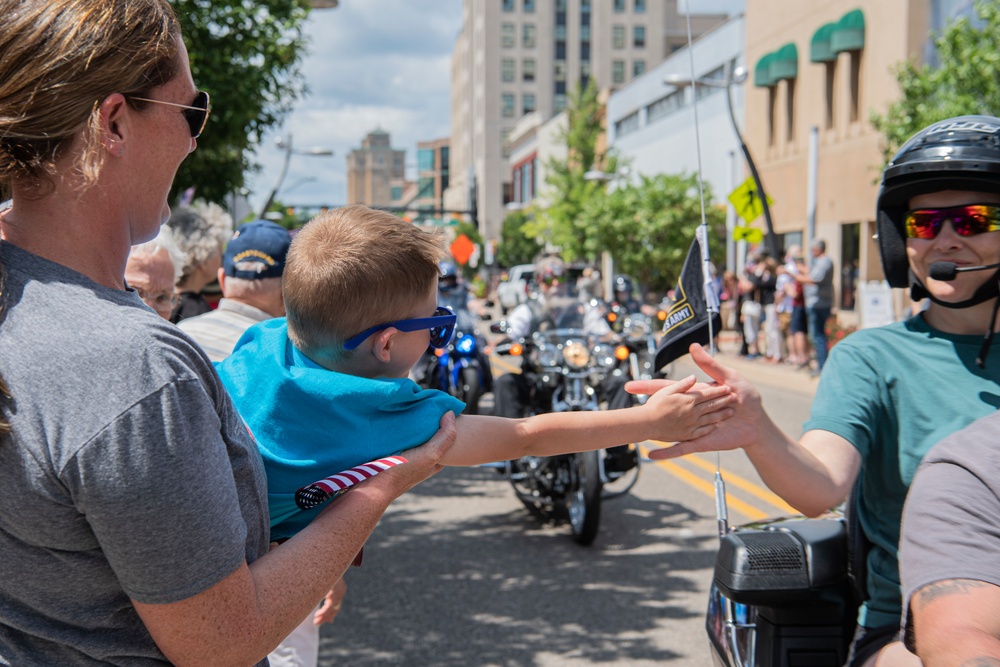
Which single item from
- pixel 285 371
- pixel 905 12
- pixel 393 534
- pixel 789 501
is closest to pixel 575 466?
pixel 393 534

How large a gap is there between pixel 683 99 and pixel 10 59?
4234 cm

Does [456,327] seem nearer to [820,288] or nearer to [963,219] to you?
[963,219]

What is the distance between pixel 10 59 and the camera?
1329 millimetres

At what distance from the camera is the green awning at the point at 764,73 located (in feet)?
108

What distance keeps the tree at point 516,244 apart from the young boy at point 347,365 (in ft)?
230

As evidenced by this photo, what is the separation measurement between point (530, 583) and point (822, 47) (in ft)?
90.1

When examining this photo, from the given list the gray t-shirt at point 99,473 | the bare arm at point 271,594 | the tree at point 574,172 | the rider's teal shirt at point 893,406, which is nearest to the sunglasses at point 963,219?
the rider's teal shirt at point 893,406

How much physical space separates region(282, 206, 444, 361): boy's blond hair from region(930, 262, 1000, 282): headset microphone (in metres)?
1.36

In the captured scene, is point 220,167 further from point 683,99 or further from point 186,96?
point 683,99

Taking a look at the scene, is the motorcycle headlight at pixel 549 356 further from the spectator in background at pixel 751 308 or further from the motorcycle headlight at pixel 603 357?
the spectator in background at pixel 751 308

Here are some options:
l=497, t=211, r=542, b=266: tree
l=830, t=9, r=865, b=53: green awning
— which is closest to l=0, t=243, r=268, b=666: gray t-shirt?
l=830, t=9, r=865, b=53: green awning

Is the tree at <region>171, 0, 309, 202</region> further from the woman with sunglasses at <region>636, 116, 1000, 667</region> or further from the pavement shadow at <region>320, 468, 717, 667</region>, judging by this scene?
the woman with sunglasses at <region>636, 116, 1000, 667</region>

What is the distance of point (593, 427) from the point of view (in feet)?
7.11

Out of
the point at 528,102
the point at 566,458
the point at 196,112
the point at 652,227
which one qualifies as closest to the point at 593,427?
the point at 196,112
